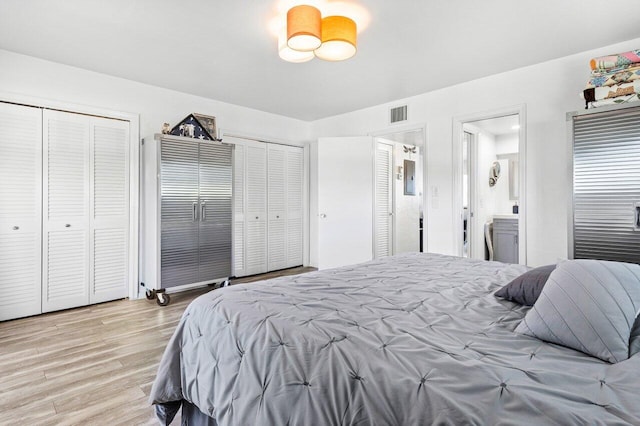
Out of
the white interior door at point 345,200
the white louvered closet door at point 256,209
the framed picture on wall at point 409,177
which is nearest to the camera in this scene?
the white interior door at point 345,200

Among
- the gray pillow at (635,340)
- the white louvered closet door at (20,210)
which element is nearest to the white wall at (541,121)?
the gray pillow at (635,340)

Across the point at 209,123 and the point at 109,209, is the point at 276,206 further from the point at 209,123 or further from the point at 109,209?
the point at 109,209

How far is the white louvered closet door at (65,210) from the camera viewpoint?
3.42m

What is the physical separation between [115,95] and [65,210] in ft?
4.52

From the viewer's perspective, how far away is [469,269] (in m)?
2.16

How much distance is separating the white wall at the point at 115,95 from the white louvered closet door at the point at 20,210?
27cm

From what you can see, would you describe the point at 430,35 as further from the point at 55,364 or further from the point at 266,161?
the point at 55,364

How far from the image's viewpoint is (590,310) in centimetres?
104

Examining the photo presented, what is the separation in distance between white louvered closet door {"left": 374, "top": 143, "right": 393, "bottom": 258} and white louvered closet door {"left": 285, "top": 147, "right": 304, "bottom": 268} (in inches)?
56.7

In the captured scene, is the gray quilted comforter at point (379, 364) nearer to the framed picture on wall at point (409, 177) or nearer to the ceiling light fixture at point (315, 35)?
the ceiling light fixture at point (315, 35)

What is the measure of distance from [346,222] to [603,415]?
432 cm

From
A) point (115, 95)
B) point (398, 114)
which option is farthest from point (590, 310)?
point (115, 95)

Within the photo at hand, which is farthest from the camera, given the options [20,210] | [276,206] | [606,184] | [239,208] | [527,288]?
[276,206]

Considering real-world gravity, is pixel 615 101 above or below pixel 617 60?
below
